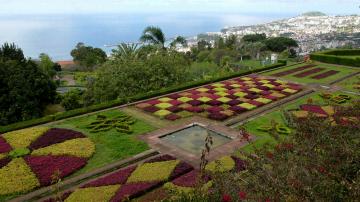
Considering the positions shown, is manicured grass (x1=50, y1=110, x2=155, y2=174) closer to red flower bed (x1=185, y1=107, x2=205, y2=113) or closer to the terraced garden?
the terraced garden

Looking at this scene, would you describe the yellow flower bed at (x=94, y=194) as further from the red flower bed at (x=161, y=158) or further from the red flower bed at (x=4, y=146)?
the red flower bed at (x=4, y=146)

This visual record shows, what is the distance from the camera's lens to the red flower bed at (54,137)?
16.0 metres

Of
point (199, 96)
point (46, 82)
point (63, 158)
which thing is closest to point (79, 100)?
point (46, 82)

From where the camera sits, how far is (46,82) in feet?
87.1

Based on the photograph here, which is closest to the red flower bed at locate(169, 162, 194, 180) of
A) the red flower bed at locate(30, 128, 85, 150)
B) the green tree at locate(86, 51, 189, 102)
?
the red flower bed at locate(30, 128, 85, 150)

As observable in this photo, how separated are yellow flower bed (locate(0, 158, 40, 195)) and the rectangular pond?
6.45 metres

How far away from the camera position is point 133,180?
1287cm

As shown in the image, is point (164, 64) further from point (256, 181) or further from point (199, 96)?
point (256, 181)

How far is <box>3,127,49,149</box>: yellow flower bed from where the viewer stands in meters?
16.1

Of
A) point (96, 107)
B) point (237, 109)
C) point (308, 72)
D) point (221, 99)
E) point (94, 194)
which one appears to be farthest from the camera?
point (308, 72)

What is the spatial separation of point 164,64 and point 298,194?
2501 centimetres

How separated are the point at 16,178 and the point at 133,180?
14.4ft

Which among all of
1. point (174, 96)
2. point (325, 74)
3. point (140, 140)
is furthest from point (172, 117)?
point (325, 74)

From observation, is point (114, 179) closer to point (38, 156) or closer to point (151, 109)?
point (38, 156)
